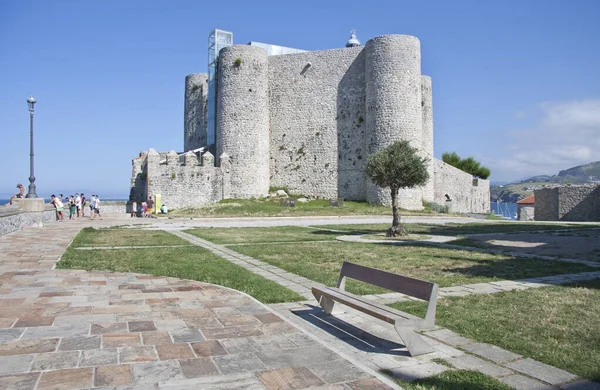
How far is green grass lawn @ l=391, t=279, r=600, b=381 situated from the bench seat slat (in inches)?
36.0

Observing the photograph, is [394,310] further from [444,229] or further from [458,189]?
[458,189]

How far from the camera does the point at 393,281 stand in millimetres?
5277

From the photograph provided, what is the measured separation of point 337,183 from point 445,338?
107 ft

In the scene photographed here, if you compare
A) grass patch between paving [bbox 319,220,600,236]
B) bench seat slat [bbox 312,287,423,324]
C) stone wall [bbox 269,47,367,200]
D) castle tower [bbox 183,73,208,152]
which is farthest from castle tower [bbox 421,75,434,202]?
bench seat slat [bbox 312,287,423,324]

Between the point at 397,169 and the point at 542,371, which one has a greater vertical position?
the point at 397,169

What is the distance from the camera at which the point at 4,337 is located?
4789 mm

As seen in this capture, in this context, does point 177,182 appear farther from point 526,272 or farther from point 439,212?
point 526,272

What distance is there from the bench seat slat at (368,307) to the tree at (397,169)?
38.0 feet

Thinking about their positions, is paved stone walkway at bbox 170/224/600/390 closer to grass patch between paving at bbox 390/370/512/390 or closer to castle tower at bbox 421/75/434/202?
grass patch between paving at bbox 390/370/512/390

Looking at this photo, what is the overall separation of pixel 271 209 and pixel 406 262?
71.2 feet

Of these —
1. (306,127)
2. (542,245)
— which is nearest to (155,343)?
(542,245)

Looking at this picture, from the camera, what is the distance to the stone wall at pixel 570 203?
3189 cm

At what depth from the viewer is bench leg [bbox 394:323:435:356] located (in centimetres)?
450

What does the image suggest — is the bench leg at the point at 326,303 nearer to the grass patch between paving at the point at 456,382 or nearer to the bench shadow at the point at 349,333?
the bench shadow at the point at 349,333
